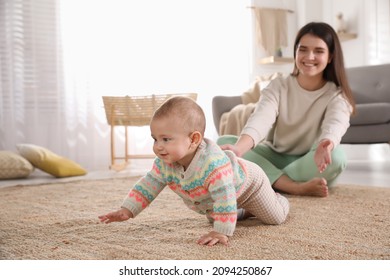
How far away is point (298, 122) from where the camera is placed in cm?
181

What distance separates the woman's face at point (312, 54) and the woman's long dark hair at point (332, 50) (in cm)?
2

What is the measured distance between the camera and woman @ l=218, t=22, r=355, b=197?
166 centimetres

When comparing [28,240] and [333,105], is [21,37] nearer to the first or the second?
[333,105]

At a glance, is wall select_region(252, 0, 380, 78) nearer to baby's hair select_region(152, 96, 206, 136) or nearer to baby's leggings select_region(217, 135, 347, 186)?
baby's leggings select_region(217, 135, 347, 186)

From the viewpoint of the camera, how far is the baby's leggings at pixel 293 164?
1718 millimetres

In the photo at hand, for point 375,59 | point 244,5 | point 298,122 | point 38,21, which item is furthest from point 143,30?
point 298,122

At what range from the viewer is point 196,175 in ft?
3.18

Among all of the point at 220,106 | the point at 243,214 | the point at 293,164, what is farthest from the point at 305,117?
the point at 220,106

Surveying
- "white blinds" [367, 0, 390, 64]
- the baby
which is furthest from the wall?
the baby

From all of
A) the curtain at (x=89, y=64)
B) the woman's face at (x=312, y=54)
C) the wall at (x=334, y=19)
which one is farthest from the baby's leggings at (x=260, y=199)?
the wall at (x=334, y=19)

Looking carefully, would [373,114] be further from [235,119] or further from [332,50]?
[332,50]

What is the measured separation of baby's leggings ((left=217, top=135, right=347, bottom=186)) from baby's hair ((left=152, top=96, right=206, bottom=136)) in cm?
87

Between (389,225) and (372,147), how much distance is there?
348 cm

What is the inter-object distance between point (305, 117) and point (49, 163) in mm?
1680
